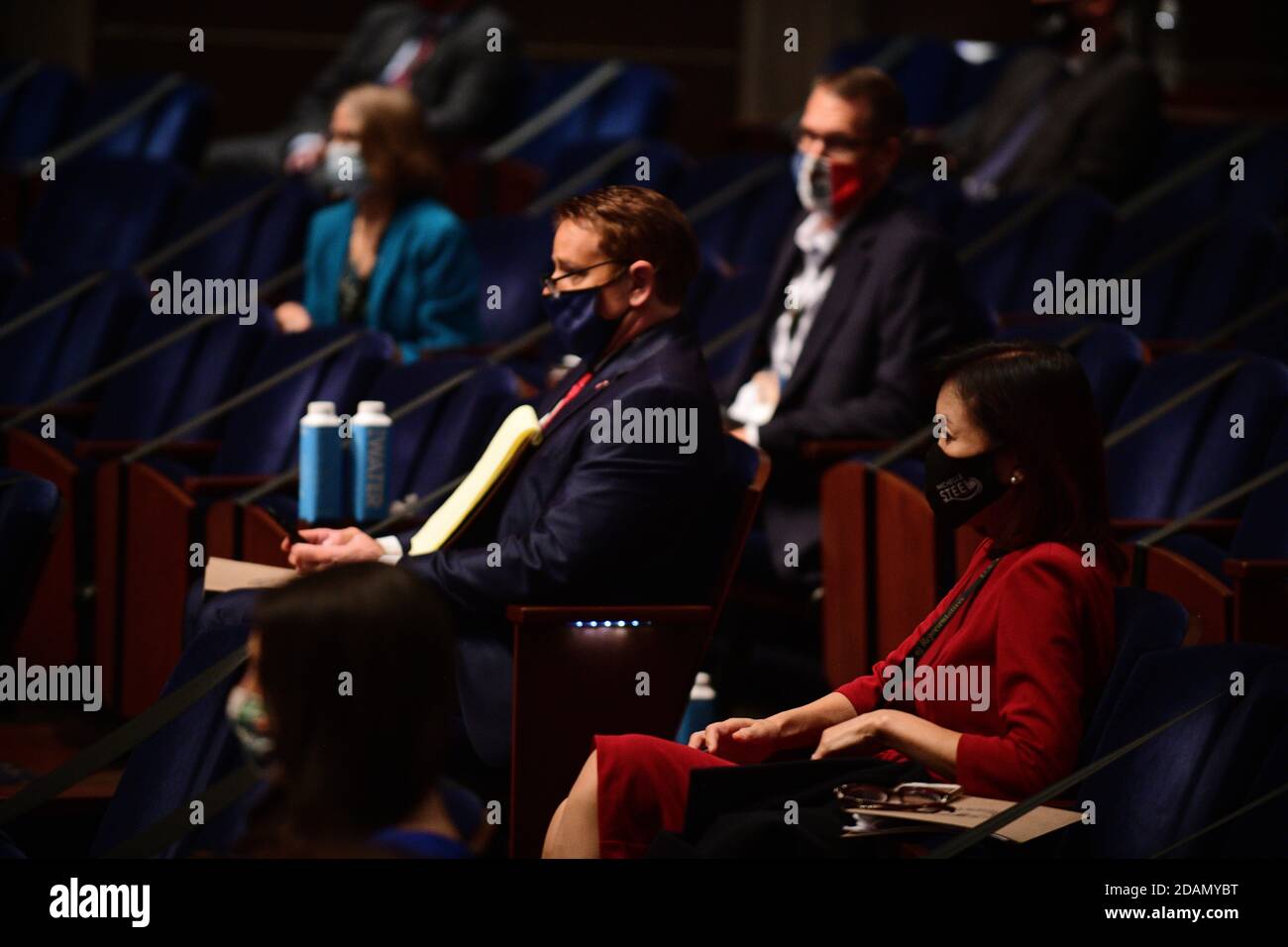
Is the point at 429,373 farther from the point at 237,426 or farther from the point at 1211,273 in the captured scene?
the point at 1211,273

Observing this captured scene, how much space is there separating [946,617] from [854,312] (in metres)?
0.80

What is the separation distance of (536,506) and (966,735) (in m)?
0.50

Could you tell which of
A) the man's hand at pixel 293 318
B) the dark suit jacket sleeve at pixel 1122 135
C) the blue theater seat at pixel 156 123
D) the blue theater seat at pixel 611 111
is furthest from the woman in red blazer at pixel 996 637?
the blue theater seat at pixel 156 123

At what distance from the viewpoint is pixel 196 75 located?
3934 millimetres

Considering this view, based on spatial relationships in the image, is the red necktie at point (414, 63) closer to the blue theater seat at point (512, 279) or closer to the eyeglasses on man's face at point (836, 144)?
the blue theater seat at point (512, 279)

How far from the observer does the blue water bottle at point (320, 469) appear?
5.37 ft

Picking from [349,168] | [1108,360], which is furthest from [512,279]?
[1108,360]

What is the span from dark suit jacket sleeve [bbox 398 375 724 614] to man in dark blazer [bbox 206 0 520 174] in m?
1.69

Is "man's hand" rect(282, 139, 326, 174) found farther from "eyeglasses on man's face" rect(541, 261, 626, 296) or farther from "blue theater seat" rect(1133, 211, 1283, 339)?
"eyeglasses on man's face" rect(541, 261, 626, 296)

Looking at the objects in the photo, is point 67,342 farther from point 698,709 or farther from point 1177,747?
point 1177,747

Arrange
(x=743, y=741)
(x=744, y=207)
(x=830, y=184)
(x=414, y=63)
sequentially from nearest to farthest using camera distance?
(x=743, y=741), (x=830, y=184), (x=744, y=207), (x=414, y=63)

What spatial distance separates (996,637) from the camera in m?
1.07

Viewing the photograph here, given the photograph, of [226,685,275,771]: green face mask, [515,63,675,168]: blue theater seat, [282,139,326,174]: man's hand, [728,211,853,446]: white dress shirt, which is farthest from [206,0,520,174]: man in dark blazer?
[226,685,275,771]: green face mask
